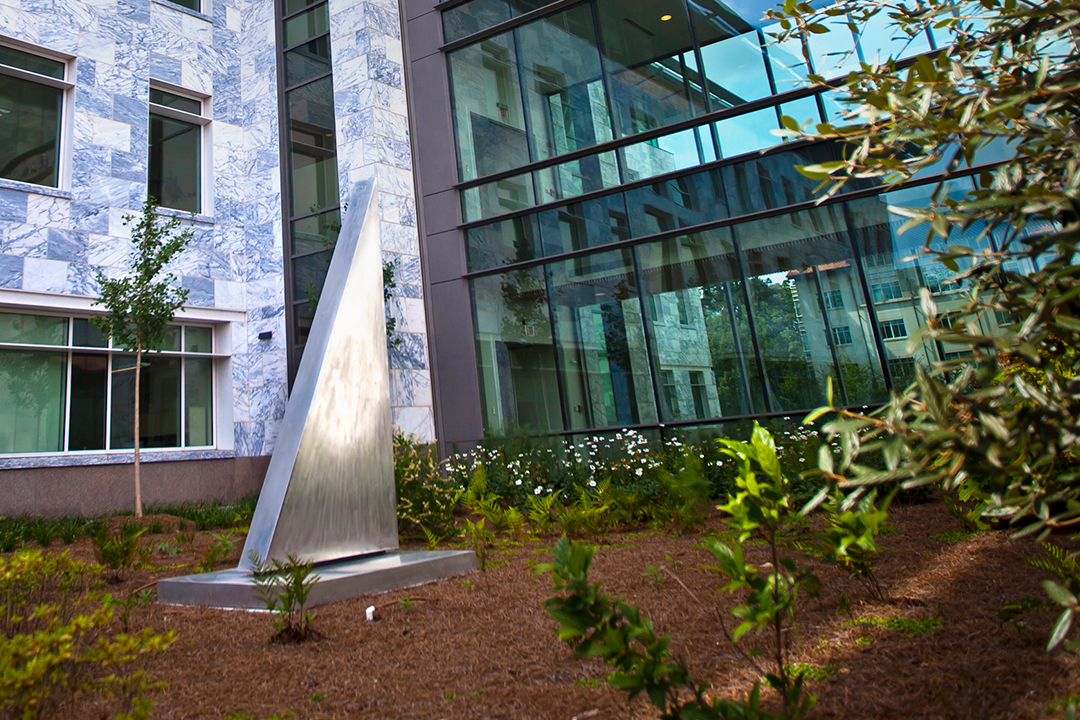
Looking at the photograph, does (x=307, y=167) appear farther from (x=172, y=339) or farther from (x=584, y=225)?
(x=584, y=225)

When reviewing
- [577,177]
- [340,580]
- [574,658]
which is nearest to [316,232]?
[577,177]

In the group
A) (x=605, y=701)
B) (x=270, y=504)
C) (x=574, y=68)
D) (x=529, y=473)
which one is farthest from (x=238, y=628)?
(x=574, y=68)

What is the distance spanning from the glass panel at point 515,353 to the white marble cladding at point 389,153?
3.66 feet

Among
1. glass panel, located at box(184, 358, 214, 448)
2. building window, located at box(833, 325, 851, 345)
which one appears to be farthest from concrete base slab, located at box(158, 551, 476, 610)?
glass panel, located at box(184, 358, 214, 448)

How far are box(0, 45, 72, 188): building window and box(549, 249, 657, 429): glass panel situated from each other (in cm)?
885

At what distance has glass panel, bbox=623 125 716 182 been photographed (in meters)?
9.79

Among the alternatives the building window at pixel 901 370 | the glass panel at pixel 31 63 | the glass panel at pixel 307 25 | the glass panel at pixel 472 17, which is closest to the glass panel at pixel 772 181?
the building window at pixel 901 370

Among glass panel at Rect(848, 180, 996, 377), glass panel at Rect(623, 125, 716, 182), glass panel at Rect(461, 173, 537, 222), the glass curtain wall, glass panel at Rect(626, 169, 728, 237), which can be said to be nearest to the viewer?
glass panel at Rect(848, 180, 996, 377)

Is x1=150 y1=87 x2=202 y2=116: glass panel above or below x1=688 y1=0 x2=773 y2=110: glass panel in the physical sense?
above

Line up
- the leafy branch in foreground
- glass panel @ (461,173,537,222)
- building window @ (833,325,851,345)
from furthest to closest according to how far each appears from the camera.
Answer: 1. glass panel @ (461,173,537,222)
2. building window @ (833,325,851,345)
3. the leafy branch in foreground

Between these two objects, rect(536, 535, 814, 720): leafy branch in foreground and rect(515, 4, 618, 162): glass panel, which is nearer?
rect(536, 535, 814, 720): leafy branch in foreground

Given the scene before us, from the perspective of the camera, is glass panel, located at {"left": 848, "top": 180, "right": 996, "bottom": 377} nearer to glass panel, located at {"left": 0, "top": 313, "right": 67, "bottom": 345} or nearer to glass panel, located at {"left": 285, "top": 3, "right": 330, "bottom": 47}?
glass panel, located at {"left": 285, "top": 3, "right": 330, "bottom": 47}

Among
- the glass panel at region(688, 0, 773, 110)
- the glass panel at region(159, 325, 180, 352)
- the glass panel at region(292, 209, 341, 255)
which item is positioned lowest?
the glass panel at region(159, 325, 180, 352)

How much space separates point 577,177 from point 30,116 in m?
9.34
